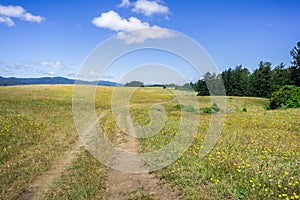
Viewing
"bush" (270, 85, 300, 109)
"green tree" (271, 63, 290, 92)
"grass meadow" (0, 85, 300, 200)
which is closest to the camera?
"grass meadow" (0, 85, 300, 200)

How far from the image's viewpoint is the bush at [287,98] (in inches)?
1485

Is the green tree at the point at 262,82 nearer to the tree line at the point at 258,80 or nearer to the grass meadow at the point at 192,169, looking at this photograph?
the tree line at the point at 258,80

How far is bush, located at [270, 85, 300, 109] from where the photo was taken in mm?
37716

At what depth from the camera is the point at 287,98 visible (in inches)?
1597

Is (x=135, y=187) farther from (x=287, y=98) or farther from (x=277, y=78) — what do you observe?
(x=277, y=78)

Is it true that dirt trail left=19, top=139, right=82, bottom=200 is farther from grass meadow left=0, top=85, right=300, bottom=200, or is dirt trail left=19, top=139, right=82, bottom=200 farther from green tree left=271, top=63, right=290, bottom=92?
green tree left=271, top=63, right=290, bottom=92

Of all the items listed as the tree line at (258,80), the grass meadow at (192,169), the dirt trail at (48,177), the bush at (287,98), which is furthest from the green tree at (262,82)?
the dirt trail at (48,177)

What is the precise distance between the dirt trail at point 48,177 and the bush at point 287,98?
38117 mm

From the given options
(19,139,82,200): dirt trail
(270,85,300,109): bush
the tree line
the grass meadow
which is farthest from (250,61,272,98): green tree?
(19,139,82,200): dirt trail

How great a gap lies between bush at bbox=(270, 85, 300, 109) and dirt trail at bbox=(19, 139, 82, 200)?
38117 millimetres

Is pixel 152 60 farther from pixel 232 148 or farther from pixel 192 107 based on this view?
pixel 192 107

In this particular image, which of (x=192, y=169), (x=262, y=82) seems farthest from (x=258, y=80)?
(x=192, y=169)

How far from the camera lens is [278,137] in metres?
13.2

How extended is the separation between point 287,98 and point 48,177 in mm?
43320
